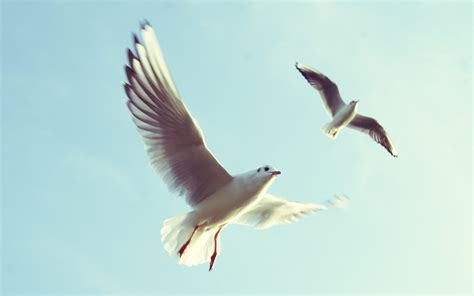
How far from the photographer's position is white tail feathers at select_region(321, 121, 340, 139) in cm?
1172

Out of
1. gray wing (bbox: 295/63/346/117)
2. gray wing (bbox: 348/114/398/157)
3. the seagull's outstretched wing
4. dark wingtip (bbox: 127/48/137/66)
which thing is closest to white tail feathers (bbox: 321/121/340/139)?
gray wing (bbox: 295/63/346/117)

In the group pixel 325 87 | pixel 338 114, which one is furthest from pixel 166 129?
pixel 325 87

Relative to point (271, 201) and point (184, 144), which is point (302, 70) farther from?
point (184, 144)

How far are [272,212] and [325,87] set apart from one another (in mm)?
5144

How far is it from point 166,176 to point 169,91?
3.11 ft

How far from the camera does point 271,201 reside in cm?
723

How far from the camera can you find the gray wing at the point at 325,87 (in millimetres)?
11984

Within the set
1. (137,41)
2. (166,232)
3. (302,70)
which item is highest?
(302,70)

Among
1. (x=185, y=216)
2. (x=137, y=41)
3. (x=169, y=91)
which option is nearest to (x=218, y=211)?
(x=185, y=216)

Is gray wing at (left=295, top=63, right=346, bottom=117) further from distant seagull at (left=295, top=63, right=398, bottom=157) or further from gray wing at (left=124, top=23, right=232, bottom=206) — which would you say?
gray wing at (left=124, top=23, right=232, bottom=206)

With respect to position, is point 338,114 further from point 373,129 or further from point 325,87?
point 373,129

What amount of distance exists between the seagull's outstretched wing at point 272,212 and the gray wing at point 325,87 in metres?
4.92

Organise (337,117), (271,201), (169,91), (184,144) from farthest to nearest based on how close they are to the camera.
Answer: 1. (337,117)
2. (271,201)
3. (184,144)
4. (169,91)

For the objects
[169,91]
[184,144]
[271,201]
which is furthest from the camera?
[271,201]
